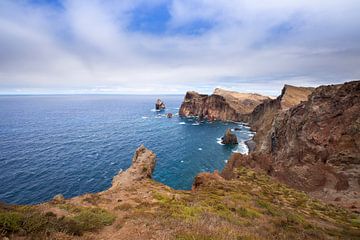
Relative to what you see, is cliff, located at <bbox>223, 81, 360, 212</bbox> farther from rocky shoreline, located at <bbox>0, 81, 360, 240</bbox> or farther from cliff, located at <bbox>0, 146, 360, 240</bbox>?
cliff, located at <bbox>0, 146, 360, 240</bbox>

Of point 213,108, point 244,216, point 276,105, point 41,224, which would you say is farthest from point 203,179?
point 213,108

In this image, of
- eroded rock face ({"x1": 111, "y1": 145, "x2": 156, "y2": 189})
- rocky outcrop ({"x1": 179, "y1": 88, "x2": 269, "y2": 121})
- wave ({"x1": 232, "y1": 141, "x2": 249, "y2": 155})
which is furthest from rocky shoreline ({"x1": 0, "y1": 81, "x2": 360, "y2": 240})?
rocky outcrop ({"x1": 179, "y1": 88, "x2": 269, "y2": 121})

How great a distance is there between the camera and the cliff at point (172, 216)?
11172mm

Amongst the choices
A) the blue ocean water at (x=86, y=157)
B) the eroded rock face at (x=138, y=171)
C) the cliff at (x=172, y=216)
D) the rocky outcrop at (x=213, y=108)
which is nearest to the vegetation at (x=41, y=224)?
the cliff at (x=172, y=216)

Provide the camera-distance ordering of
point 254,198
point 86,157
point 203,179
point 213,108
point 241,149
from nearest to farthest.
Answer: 1. point 254,198
2. point 203,179
3. point 86,157
4. point 241,149
5. point 213,108

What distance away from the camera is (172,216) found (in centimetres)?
1588

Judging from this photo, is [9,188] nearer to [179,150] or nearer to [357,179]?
[179,150]

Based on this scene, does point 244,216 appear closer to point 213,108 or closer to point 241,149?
point 241,149

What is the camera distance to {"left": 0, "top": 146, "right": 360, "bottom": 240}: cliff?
11.2m

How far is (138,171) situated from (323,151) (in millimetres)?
38493

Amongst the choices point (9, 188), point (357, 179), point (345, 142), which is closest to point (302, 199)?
point (357, 179)

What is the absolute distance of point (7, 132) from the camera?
306 ft

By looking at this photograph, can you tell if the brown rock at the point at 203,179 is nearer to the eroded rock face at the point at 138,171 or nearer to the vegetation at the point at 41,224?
the eroded rock face at the point at 138,171

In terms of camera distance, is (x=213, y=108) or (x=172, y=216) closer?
(x=172, y=216)
